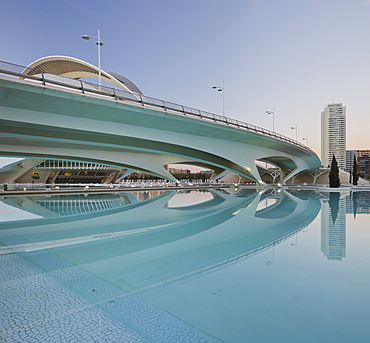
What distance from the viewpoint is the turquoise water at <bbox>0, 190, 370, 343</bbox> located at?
2.55 m

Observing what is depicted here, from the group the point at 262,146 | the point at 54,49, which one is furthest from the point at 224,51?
the point at 54,49

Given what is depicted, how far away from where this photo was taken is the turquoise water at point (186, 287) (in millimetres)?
2549

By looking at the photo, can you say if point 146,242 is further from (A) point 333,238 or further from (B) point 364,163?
(B) point 364,163

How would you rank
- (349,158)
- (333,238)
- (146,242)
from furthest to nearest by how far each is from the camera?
1. (349,158)
2. (333,238)
3. (146,242)

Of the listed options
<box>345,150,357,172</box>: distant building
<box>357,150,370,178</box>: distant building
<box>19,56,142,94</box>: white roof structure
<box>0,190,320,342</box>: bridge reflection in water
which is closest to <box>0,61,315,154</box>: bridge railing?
<box>0,190,320,342</box>: bridge reflection in water

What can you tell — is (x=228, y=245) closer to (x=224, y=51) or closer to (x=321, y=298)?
(x=321, y=298)

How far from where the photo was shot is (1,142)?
2100 centimetres

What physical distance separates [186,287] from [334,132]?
16630 centimetres

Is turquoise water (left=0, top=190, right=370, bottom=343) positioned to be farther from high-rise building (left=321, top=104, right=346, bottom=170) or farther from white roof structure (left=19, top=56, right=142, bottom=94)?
high-rise building (left=321, top=104, right=346, bottom=170)

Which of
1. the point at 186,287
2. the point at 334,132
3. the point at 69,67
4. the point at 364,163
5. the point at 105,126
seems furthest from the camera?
the point at 334,132

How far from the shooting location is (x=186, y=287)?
3627mm

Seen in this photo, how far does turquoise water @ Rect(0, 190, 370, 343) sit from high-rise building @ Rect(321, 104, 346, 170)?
15678cm

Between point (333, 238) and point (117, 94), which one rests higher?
point (117, 94)

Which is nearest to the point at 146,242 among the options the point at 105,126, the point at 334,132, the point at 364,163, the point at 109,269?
the point at 109,269
